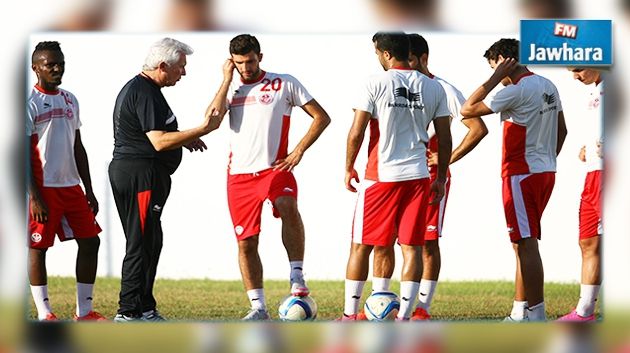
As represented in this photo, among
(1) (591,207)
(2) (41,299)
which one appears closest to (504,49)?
(1) (591,207)

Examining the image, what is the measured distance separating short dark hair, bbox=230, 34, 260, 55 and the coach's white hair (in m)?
0.32

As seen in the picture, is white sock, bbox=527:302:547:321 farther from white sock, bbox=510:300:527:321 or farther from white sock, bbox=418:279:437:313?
white sock, bbox=418:279:437:313

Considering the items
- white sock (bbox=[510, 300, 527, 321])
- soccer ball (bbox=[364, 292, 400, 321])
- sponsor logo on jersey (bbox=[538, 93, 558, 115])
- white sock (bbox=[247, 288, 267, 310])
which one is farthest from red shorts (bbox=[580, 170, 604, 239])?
white sock (bbox=[247, 288, 267, 310])

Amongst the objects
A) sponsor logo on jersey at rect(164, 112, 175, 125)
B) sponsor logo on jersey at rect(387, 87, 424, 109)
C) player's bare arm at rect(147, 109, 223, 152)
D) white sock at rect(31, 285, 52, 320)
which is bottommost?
white sock at rect(31, 285, 52, 320)

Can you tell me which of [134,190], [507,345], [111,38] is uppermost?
[111,38]

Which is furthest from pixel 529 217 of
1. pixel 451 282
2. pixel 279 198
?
pixel 279 198

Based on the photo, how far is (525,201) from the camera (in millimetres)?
18609

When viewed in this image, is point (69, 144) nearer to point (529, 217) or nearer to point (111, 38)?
point (111, 38)

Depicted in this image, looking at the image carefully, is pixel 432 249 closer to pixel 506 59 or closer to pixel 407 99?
pixel 407 99

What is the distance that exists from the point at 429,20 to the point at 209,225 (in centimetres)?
225

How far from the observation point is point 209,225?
60.5 feet

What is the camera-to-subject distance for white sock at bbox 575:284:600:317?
18.6 m

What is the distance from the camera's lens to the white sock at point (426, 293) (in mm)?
18663

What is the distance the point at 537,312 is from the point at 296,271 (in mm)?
1850
